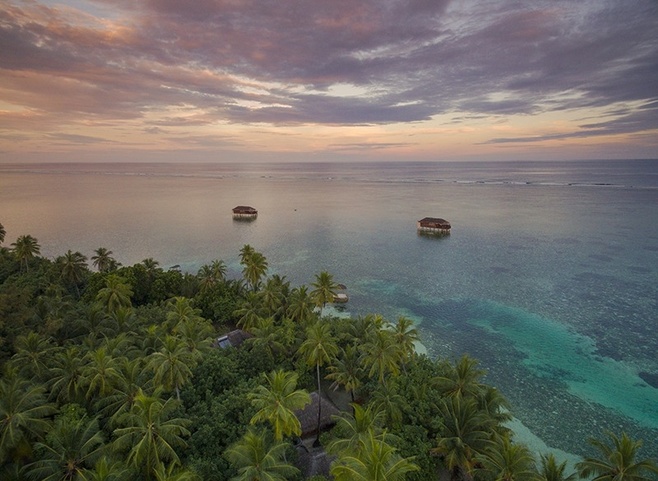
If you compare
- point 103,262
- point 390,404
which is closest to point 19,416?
point 390,404

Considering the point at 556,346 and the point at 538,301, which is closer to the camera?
the point at 556,346

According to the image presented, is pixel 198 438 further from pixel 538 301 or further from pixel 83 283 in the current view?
pixel 538 301

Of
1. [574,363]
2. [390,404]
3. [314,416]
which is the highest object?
[390,404]

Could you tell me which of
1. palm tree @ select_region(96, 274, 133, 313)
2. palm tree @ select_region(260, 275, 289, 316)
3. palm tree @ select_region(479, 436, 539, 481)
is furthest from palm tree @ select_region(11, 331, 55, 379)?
palm tree @ select_region(479, 436, 539, 481)

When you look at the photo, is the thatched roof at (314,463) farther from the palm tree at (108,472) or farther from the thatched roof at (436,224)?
the thatched roof at (436,224)

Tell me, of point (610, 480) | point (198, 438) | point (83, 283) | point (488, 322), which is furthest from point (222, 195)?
point (610, 480)

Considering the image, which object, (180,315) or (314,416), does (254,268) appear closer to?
(180,315)
